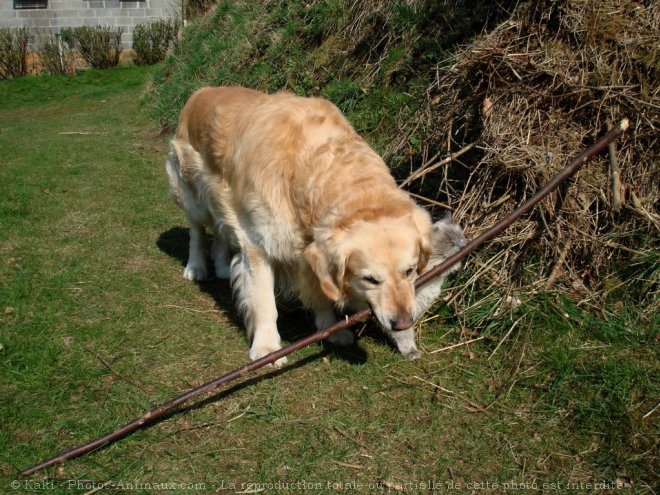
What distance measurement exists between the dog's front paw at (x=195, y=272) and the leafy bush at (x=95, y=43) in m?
21.2

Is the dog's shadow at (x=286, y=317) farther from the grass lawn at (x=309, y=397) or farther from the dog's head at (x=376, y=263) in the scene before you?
the dog's head at (x=376, y=263)

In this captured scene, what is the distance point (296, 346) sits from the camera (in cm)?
369

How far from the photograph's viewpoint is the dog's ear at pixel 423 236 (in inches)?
150

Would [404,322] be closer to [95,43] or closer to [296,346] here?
[296,346]

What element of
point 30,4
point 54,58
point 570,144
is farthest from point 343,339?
point 30,4

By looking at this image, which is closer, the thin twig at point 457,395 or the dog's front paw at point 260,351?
the thin twig at point 457,395

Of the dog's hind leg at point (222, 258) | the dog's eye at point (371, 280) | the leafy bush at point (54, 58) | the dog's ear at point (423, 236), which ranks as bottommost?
the leafy bush at point (54, 58)

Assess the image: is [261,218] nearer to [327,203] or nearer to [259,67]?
[327,203]

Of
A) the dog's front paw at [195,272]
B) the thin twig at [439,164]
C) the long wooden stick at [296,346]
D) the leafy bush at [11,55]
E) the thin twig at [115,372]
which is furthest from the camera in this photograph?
the leafy bush at [11,55]

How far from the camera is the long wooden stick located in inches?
129

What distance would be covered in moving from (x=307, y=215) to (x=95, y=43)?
23170 mm

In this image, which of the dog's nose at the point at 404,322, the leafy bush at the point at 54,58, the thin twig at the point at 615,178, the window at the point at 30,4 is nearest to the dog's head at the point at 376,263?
the dog's nose at the point at 404,322

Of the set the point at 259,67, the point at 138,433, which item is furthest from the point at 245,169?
the point at 259,67

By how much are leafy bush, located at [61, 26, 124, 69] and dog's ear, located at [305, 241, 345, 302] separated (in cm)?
2338
